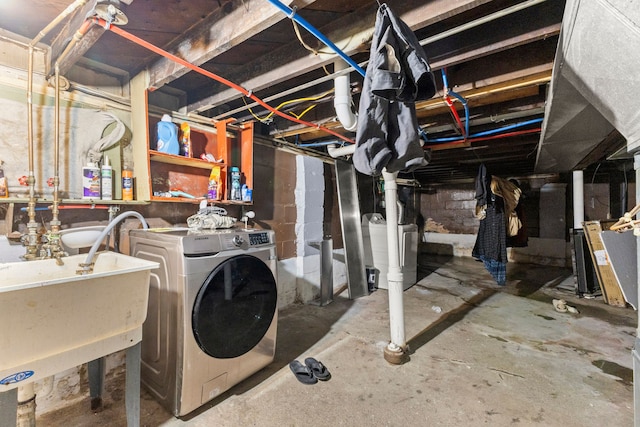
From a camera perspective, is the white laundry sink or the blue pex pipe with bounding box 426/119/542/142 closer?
the white laundry sink

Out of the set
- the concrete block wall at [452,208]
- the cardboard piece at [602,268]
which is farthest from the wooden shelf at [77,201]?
the concrete block wall at [452,208]

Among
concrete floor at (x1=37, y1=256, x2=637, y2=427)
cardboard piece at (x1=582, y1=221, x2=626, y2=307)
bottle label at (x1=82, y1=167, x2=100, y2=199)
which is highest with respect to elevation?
bottle label at (x1=82, y1=167, x2=100, y2=199)

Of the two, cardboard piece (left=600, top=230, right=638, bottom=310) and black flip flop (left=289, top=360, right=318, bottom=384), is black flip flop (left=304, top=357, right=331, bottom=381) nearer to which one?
black flip flop (left=289, top=360, right=318, bottom=384)

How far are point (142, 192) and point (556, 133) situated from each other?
3.11 meters

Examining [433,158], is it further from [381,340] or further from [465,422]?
[465,422]

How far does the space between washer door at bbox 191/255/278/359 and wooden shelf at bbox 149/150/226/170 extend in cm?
92

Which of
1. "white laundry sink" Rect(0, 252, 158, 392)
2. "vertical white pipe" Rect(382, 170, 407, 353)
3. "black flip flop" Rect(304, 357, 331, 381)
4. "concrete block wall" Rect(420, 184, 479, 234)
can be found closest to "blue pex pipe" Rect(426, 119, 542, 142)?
"vertical white pipe" Rect(382, 170, 407, 353)

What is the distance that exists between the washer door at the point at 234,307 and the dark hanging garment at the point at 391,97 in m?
0.89

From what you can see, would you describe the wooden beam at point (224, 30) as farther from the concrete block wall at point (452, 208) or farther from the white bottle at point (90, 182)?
the concrete block wall at point (452, 208)

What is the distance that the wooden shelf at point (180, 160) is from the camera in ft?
6.07

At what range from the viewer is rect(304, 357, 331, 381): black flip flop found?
69.3 inches

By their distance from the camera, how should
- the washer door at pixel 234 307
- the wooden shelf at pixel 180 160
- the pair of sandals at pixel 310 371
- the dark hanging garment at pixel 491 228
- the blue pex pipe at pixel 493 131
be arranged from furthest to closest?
the dark hanging garment at pixel 491 228 → the blue pex pipe at pixel 493 131 → the wooden shelf at pixel 180 160 → the pair of sandals at pixel 310 371 → the washer door at pixel 234 307

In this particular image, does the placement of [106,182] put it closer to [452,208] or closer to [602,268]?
[602,268]

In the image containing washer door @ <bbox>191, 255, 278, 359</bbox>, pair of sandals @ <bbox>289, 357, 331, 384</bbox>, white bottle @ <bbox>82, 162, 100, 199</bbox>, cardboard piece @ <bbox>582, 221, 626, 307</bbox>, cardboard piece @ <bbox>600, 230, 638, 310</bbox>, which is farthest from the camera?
cardboard piece @ <bbox>582, 221, 626, 307</bbox>
